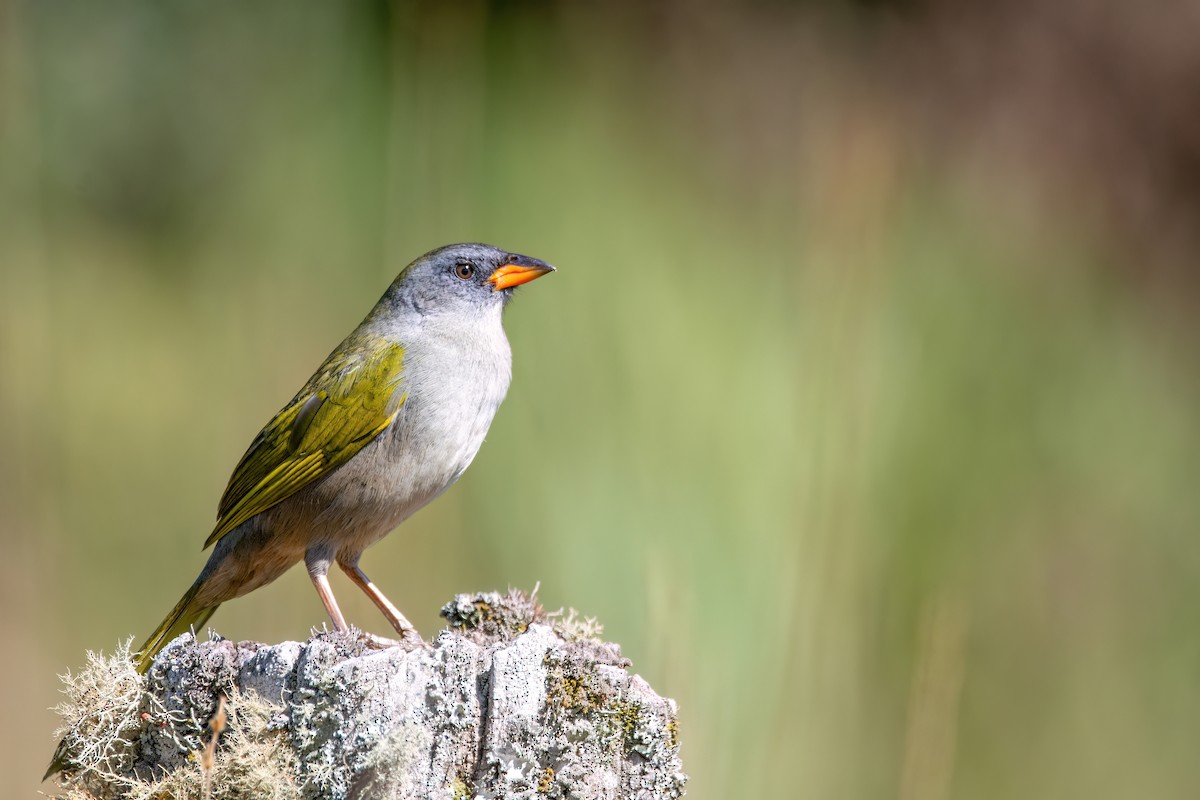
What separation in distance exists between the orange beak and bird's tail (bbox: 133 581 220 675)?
1473mm

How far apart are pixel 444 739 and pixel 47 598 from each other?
108 inches

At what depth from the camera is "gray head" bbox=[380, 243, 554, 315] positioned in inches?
159

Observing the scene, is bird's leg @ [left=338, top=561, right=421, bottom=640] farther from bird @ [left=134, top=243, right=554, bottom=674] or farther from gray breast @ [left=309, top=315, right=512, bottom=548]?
gray breast @ [left=309, top=315, right=512, bottom=548]

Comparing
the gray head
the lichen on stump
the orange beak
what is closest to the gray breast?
the gray head

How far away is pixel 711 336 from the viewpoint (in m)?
4.39

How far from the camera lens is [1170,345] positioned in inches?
197

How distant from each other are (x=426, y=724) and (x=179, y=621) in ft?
5.50

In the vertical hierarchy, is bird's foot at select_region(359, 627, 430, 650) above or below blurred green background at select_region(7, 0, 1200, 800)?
below

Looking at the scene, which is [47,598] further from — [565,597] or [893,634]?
[893,634]

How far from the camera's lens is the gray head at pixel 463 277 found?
4047mm

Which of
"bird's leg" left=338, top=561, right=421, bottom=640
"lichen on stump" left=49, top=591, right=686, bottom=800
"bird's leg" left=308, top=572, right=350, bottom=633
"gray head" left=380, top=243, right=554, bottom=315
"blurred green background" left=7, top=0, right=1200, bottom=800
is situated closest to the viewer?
"lichen on stump" left=49, top=591, right=686, bottom=800

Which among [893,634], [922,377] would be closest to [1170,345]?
[922,377]

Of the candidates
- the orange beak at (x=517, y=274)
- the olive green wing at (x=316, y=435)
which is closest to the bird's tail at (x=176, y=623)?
the olive green wing at (x=316, y=435)

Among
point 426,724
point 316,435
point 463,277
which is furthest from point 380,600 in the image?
point 426,724
